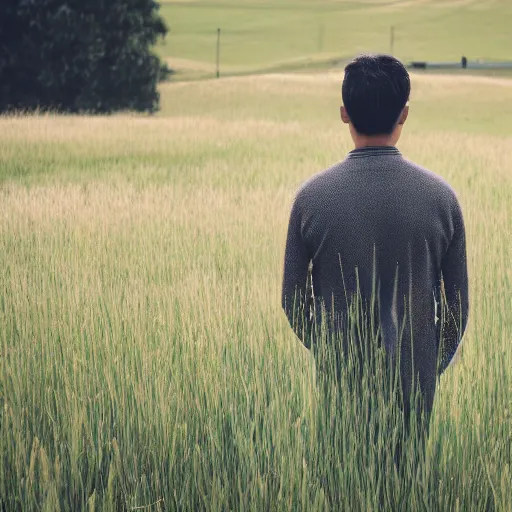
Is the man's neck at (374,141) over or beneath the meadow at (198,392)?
over

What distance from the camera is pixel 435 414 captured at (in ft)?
8.89

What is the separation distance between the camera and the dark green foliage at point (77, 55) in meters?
27.2

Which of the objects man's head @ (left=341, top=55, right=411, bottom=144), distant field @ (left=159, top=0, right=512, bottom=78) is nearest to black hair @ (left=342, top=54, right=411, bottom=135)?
man's head @ (left=341, top=55, right=411, bottom=144)

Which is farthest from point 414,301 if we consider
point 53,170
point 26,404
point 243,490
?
point 53,170

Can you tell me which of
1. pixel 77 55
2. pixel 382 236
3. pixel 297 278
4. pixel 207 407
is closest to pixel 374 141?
pixel 382 236

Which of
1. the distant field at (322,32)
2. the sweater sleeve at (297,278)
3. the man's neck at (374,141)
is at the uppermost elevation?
the distant field at (322,32)

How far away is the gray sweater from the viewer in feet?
8.11

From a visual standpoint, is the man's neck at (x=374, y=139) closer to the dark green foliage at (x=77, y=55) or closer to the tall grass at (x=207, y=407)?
the tall grass at (x=207, y=407)

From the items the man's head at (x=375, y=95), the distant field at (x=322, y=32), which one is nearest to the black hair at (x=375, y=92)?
the man's head at (x=375, y=95)

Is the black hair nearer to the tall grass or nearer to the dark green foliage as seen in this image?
the tall grass

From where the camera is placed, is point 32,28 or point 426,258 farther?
point 32,28

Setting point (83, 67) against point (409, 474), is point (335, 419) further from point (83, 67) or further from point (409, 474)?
point (83, 67)

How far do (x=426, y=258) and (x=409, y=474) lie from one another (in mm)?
671

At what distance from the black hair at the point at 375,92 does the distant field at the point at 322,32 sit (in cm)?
6692
